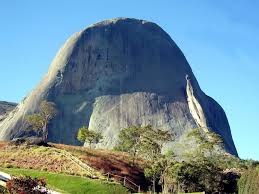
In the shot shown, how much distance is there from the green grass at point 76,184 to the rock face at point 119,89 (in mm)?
91010

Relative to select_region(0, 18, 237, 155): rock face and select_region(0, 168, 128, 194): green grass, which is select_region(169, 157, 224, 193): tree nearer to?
select_region(0, 168, 128, 194): green grass

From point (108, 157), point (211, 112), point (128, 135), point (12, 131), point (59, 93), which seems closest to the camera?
point (108, 157)

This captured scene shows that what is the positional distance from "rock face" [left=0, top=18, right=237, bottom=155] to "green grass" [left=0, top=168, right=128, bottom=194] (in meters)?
91.0

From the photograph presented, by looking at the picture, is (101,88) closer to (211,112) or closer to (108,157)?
(211,112)

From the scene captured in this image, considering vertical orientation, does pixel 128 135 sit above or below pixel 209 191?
above

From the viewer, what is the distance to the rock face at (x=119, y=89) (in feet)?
499

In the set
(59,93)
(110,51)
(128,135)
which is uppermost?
(110,51)

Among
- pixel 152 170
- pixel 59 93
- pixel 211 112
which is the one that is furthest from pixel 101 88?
pixel 152 170

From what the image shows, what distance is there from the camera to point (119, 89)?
163 metres

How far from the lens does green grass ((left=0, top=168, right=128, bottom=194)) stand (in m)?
46.8

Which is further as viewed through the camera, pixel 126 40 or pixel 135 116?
pixel 126 40

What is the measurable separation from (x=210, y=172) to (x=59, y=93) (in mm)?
106753

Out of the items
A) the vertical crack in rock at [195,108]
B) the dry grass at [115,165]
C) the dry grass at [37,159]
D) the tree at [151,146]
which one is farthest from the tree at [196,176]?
the vertical crack in rock at [195,108]

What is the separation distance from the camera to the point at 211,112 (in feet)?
570
